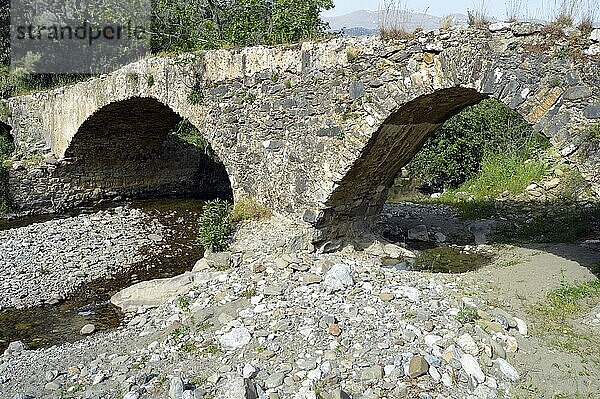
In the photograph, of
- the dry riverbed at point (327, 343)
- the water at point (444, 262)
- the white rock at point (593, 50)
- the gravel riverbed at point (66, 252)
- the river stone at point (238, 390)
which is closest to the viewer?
the river stone at point (238, 390)

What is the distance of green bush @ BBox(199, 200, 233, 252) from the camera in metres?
8.64

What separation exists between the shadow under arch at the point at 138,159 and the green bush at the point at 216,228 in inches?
199

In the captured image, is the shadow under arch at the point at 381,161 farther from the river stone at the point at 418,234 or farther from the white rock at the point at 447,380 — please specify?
the white rock at the point at 447,380

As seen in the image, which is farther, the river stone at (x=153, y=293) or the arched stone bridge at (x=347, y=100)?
the river stone at (x=153, y=293)

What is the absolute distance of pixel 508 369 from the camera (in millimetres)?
4871

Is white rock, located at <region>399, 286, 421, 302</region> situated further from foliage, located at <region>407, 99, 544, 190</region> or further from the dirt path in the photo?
foliage, located at <region>407, 99, 544, 190</region>

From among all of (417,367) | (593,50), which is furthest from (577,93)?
(417,367)

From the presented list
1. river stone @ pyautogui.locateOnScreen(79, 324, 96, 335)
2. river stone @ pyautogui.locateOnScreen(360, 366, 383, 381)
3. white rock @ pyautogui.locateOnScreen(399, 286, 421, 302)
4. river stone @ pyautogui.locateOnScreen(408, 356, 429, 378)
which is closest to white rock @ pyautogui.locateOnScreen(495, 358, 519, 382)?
river stone @ pyautogui.locateOnScreen(408, 356, 429, 378)

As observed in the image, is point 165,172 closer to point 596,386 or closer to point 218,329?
point 218,329

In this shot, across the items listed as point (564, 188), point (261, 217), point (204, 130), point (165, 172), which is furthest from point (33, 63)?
point (564, 188)

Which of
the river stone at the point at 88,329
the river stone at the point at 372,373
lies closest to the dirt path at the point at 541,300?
the river stone at the point at 372,373

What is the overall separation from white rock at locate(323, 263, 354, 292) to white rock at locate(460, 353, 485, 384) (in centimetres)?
186

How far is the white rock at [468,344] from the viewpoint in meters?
5.08

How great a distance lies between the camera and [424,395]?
455 cm
